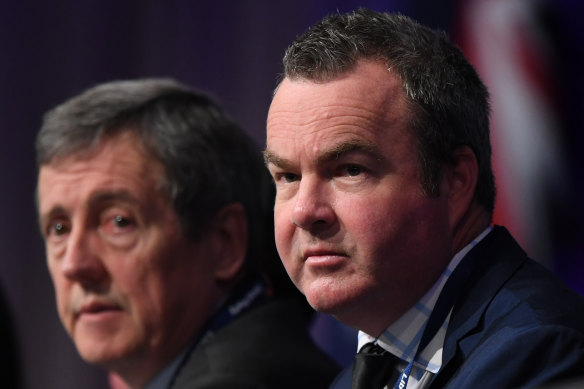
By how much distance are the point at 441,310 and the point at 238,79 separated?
3.09 metres

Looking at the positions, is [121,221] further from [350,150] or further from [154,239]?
[350,150]

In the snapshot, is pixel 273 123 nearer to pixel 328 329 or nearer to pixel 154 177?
pixel 154 177

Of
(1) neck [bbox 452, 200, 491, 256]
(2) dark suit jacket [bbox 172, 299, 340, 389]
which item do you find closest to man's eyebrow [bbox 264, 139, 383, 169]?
(1) neck [bbox 452, 200, 491, 256]

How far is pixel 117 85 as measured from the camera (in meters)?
3.62

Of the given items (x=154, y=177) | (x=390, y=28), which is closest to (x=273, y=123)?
(x=390, y=28)

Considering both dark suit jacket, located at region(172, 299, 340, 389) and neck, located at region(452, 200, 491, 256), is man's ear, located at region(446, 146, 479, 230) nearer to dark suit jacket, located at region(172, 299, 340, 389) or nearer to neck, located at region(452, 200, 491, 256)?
neck, located at region(452, 200, 491, 256)

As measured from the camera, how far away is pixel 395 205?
7.62 ft

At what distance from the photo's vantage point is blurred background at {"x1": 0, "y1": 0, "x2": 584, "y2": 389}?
156 inches

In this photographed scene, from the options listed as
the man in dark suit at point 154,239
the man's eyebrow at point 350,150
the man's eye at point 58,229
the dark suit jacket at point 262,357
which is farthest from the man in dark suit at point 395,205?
the man's eye at point 58,229

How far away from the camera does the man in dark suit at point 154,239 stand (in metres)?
3.38

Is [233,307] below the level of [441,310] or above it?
below

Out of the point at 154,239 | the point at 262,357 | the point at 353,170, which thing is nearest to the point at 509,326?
the point at 353,170

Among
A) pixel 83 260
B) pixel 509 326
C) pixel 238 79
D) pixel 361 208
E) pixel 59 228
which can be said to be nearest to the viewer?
pixel 509 326

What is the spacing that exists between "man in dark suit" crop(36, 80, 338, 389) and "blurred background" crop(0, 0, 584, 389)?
0.35 metres
